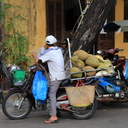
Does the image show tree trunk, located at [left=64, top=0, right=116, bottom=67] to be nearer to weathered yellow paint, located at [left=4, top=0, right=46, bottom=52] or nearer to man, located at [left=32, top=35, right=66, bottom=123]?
man, located at [left=32, top=35, right=66, bottom=123]

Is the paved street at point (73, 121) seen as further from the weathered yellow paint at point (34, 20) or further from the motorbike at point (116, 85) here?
the weathered yellow paint at point (34, 20)

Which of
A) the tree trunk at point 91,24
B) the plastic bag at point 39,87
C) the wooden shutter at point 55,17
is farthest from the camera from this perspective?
the wooden shutter at point 55,17

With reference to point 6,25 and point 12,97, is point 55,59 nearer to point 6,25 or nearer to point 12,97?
point 12,97

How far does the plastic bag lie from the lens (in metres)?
4.89

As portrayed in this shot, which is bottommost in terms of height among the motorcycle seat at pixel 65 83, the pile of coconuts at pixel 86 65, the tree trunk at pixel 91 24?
the motorcycle seat at pixel 65 83

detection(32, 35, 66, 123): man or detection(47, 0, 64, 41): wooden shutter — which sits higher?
detection(47, 0, 64, 41): wooden shutter

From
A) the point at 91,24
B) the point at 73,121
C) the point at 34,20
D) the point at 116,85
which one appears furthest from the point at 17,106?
the point at 34,20

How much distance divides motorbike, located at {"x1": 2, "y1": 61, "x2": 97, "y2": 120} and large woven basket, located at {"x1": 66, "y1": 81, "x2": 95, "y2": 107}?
0.48ft

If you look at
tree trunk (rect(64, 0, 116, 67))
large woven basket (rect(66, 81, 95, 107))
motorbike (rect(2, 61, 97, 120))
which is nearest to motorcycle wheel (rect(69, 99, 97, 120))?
motorbike (rect(2, 61, 97, 120))

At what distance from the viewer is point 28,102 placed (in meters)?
5.27

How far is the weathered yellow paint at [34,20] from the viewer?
30.8ft

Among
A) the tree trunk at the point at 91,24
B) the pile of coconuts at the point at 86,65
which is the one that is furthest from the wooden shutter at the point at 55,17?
the pile of coconuts at the point at 86,65

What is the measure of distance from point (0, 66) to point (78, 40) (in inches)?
88.9

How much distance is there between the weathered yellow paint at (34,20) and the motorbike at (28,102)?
175 inches
